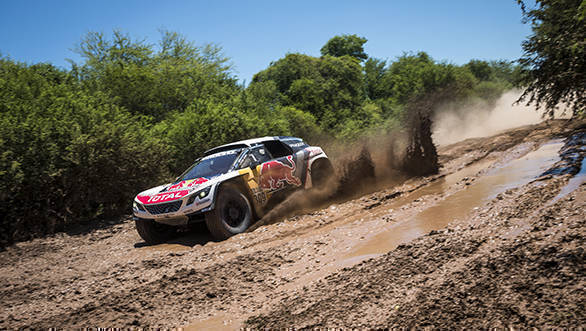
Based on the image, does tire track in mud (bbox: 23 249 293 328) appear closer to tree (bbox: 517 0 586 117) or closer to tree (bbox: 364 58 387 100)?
tree (bbox: 517 0 586 117)

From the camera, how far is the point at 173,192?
25.3ft

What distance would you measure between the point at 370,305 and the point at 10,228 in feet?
31.0

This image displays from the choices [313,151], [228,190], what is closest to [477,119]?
[313,151]

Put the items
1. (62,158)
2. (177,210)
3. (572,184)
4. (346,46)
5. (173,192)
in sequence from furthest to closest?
(346,46) < (62,158) < (173,192) < (177,210) < (572,184)

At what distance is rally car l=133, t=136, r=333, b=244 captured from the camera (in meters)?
7.45

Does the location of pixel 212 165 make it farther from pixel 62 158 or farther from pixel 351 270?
Answer: pixel 62 158

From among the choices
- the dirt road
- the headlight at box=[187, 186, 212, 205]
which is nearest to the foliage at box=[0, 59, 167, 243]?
the dirt road

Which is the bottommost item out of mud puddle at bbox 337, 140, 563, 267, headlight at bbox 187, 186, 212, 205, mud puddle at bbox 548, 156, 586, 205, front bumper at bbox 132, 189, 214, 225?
mud puddle at bbox 337, 140, 563, 267

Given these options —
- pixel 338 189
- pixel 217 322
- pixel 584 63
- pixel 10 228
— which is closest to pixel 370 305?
pixel 217 322

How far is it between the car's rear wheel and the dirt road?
264 millimetres

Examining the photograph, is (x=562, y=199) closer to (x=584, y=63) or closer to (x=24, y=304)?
(x=584, y=63)

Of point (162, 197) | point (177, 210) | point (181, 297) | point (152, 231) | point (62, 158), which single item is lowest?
point (181, 297)

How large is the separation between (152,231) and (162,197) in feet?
3.31

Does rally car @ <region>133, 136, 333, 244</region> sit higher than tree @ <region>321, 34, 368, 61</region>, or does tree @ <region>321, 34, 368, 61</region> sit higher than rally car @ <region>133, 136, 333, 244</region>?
tree @ <region>321, 34, 368, 61</region>
